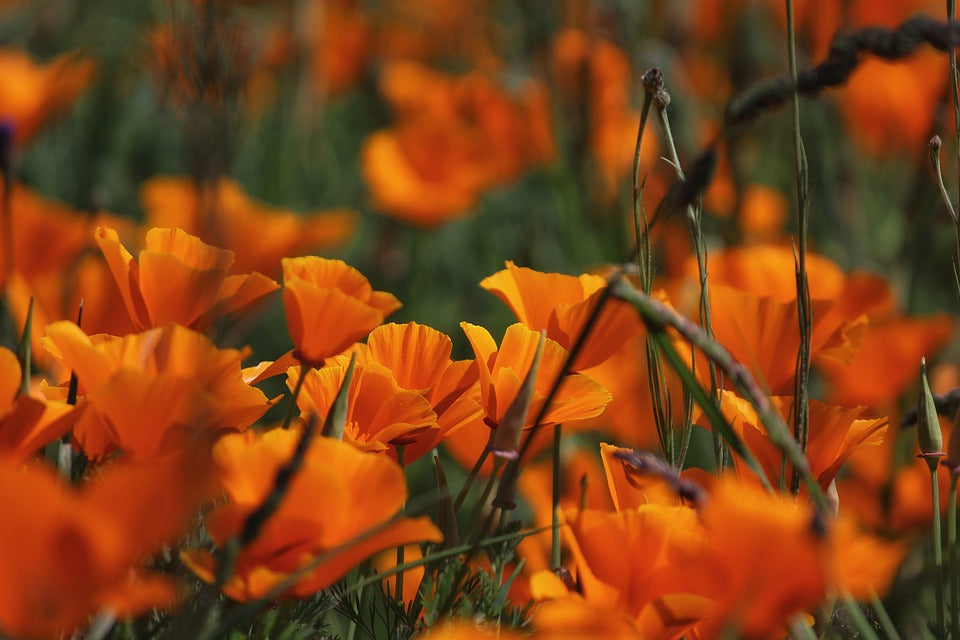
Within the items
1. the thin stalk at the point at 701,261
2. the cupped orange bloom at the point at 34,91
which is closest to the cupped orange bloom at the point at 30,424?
the thin stalk at the point at 701,261

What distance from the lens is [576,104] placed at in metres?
2.17

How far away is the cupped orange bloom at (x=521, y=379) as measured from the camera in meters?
0.64

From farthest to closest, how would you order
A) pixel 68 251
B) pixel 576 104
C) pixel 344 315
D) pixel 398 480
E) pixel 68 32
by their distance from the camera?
pixel 68 32 → pixel 576 104 → pixel 68 251 → pixel 344 315 → pixel 398 480

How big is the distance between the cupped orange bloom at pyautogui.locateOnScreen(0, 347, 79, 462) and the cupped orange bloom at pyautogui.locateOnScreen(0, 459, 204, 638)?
130mm

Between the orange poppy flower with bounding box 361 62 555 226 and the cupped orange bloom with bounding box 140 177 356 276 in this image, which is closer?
the cupped orange bloom with bounding box 140 177 356 276

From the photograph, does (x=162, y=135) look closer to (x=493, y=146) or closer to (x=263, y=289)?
(x=493, y=146)

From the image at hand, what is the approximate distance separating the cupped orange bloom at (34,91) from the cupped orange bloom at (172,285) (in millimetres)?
1296

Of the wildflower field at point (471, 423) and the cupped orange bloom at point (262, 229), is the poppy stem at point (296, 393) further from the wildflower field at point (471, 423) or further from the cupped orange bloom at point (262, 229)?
the cupped orange bloom at point (262, 229)

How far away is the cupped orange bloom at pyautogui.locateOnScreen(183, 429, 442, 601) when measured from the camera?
47cm

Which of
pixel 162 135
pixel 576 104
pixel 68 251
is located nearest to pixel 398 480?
pixel 68 251

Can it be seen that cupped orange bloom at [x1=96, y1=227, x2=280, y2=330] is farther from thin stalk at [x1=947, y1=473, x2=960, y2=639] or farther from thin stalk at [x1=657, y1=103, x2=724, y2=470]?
thin stalk at [x1=947, y1=473, x2=960, y2=639]

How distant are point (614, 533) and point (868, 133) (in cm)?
221

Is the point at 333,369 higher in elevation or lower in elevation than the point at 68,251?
higher

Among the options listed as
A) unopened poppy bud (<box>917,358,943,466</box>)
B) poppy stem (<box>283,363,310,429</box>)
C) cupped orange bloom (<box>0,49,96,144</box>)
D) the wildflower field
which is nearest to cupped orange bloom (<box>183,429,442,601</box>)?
the wildflower field
